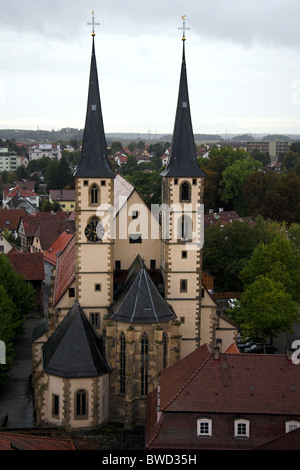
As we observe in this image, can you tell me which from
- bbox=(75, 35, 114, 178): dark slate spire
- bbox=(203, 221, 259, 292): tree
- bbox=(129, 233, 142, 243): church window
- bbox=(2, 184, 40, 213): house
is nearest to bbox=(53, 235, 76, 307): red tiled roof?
bbox=(129, 233, 142, 243): church window

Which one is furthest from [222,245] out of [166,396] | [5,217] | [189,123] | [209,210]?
[5,217]

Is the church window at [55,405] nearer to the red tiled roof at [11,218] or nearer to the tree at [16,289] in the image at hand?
the tree at [16,289]

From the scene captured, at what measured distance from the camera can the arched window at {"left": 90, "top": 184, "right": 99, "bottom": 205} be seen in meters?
40.8

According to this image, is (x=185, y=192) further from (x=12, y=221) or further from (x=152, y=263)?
(x=12, y=221)

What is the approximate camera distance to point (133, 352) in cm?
3831

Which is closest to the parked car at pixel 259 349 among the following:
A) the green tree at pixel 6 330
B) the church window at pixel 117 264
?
the church window at pixel 117 264

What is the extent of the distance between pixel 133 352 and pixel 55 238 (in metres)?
52.9

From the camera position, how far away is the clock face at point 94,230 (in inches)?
1618

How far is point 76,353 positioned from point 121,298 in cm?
481

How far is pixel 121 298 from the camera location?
134 ft

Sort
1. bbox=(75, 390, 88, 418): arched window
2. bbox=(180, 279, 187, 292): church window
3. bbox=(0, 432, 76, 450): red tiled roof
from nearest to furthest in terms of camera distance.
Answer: bbox=(0, 432, 76, 450): red tiled roof, bbox=(75, 390, 88, 418): arched window, bbox=(180, 279, 187, 292): church window

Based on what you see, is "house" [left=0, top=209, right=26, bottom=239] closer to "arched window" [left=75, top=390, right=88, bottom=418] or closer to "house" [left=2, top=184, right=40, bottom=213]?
"house" [left=2, top=184, right=40, bottom=213]

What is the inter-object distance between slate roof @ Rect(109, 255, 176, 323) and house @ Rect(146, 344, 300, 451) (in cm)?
806

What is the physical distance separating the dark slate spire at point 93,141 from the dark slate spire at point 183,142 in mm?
4406
